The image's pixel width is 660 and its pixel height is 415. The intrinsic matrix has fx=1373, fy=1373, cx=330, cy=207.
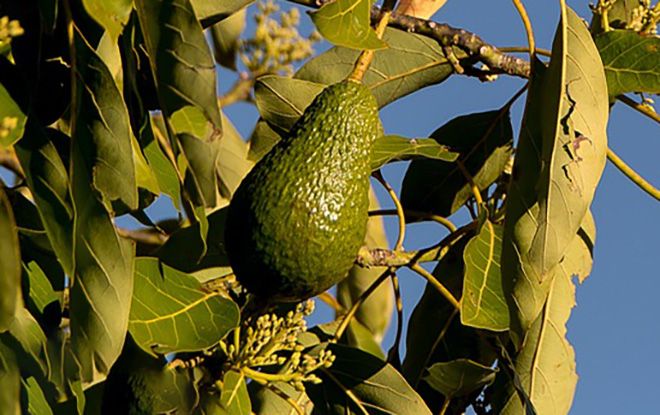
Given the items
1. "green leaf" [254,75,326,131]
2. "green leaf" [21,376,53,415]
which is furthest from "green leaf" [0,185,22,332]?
"green leaf" [254,75,326,131]

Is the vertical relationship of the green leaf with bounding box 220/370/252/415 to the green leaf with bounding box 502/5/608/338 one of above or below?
below

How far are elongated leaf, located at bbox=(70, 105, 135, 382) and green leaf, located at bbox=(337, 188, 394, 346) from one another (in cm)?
147

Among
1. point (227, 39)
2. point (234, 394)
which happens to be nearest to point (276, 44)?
point (227, 39)

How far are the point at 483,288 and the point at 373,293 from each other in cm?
131

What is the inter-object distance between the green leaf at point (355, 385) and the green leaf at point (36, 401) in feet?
2.17

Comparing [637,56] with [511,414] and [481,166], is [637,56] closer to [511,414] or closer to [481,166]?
[481,166]

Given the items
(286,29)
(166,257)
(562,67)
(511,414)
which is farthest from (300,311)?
(286,29)

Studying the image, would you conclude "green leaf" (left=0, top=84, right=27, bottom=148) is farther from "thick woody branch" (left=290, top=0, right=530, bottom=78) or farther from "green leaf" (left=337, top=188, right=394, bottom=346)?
"green leaf" (left=337, top=188, right=394, bottom=346)

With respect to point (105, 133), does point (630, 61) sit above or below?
above

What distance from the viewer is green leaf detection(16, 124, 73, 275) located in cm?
167

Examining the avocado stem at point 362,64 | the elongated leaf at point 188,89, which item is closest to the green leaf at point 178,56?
the elongated leaf at point 188,89

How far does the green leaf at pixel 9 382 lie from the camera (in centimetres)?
155

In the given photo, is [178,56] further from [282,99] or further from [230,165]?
[230,165]

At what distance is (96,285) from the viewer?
165cm
